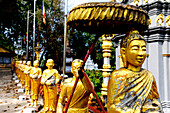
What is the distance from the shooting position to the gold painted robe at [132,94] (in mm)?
1910

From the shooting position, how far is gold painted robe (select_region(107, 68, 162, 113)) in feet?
6.27

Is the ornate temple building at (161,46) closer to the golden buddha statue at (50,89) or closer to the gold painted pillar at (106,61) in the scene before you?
the gold painted pillar at (106,61)

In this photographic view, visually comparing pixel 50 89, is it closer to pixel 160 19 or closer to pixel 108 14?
pixel 108 14

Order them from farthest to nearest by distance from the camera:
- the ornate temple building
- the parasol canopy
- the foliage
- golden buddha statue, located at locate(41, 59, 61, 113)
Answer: the foliage
the ornate temple building
golden buddha statue, located at locate(41, 59, 61, 113)
the parasol canopy

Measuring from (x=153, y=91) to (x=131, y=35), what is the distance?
2.28 feet

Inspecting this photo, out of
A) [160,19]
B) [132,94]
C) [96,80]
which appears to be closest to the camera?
[132,94]

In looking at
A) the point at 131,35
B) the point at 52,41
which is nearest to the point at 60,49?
the point at 52,41

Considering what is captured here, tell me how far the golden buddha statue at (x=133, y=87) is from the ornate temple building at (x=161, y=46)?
3.64 m

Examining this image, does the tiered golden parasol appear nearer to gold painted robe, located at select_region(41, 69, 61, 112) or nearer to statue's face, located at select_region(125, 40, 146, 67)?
statue's face, located at select_region(125, 40, 146, 67)

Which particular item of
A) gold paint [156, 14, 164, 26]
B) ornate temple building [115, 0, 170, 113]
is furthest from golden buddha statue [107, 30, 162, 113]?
gold paint [156, 14, 164, 26]

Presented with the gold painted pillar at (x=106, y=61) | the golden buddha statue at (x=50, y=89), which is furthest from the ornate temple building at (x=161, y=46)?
the golden buddha statue at (x=50, y=89)

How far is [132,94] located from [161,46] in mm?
4044

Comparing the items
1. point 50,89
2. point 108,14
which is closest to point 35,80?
point 50,89

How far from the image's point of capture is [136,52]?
1.97 metres
